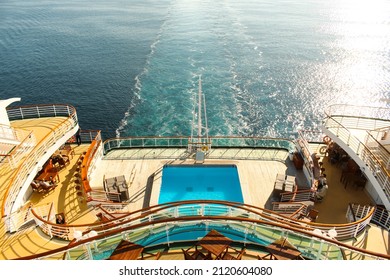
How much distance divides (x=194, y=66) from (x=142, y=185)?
29.1 m

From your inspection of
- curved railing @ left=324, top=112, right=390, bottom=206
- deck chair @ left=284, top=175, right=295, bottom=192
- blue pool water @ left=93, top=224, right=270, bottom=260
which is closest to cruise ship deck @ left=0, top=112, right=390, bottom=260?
deck chair @ left=284, top=175, right=295, bottom=192

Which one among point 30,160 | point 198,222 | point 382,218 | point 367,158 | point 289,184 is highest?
point 198,222

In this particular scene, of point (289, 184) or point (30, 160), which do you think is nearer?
point (30, 160)

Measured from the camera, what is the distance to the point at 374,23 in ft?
240

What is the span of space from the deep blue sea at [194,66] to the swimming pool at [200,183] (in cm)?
1162

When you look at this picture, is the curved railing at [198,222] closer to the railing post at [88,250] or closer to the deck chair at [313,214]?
the railing post at [88,250]

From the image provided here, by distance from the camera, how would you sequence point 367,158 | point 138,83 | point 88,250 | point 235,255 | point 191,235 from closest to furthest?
point 88,250, point 235,255, point 191,235, point 367,158, point 138,83

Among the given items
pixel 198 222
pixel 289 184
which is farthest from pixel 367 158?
pixel 198 222

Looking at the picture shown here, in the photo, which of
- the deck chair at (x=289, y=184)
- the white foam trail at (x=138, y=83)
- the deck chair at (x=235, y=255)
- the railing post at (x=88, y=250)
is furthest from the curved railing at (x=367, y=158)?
the white foam trail at (x=138, y=83)

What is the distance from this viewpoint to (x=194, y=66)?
133 ft

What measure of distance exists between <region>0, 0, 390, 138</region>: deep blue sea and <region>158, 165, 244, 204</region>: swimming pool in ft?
38.1

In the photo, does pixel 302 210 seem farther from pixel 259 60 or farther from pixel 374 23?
pixel 374 23

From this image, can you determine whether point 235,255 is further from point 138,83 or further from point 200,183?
point 138,83

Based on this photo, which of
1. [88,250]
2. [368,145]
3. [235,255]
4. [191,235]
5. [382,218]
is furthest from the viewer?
[368,145]
